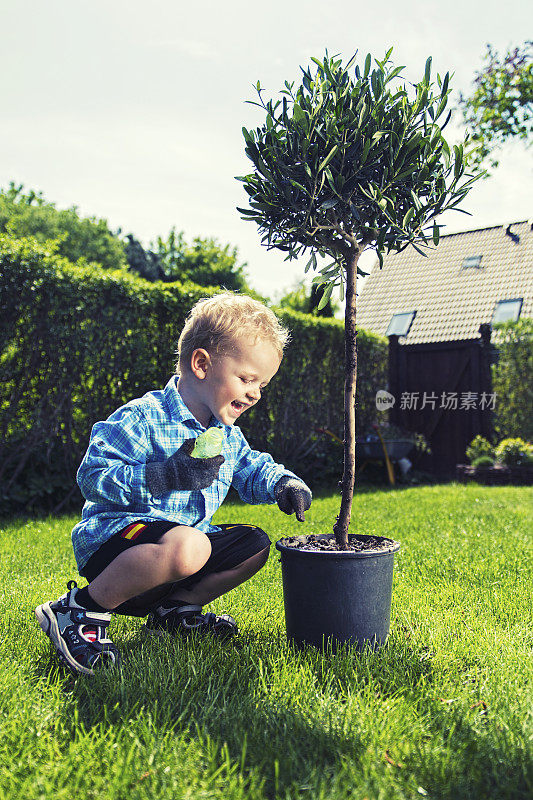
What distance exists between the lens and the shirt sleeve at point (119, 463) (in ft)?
7.17

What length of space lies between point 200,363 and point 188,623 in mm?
1076

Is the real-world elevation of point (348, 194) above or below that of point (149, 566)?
above

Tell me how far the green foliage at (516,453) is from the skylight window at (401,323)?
4414 millimetres

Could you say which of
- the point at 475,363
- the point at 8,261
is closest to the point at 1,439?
the point at 8,261

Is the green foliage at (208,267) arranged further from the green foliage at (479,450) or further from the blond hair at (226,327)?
the blond hair at (226,327)

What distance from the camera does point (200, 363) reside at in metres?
2.54

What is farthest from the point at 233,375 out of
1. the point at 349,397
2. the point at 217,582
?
the point at 217,582

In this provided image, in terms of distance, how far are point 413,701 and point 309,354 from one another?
693cm

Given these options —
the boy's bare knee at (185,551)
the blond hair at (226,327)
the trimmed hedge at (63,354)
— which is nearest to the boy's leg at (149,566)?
the boy's bare knee at (185,551)

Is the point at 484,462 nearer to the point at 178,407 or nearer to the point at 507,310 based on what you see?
the point at 507,310

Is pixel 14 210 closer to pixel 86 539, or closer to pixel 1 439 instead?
pixel 1 439

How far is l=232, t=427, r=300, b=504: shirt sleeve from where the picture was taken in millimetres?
2701

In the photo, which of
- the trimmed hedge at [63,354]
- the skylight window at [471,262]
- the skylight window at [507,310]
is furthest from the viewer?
the skylight window at [471,262]

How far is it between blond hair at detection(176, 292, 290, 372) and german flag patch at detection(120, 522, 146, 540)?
26.5 inches
